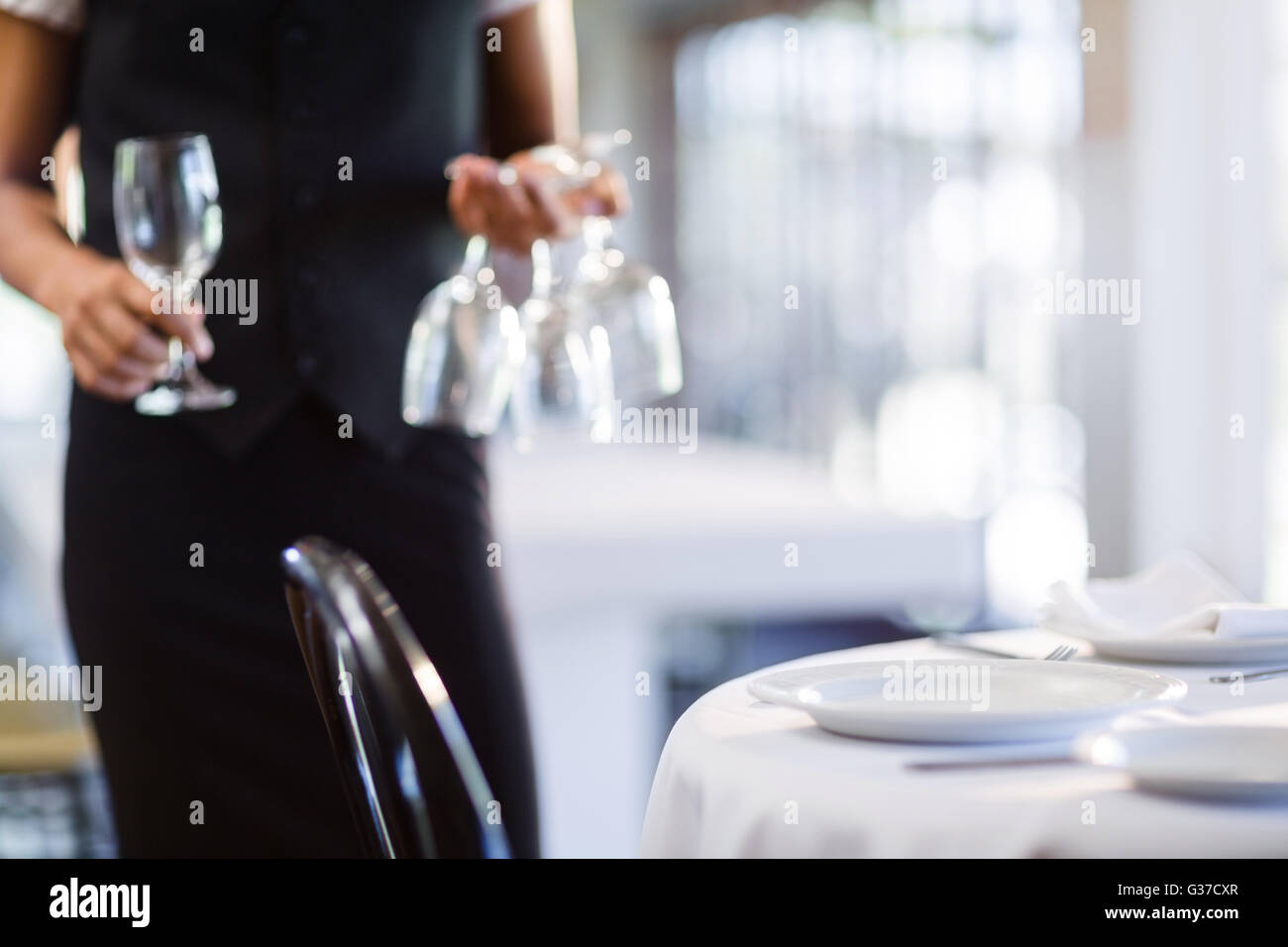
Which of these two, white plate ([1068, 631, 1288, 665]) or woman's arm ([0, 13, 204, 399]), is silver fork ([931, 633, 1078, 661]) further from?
woman's arm ([0, 13, 204, 399])

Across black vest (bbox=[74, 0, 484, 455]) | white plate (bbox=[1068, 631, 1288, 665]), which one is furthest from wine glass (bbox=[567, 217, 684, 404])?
white plate (bbox=[1068, 631, 1288, 665])

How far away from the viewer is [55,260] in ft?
3.54

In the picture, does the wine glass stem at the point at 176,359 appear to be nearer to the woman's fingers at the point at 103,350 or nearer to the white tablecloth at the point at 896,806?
the woman's fingers at the point at 103,350

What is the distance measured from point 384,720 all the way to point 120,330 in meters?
0.54

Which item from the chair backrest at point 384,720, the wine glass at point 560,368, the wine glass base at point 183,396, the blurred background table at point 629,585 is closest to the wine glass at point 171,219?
the wine glass base at point 183,396

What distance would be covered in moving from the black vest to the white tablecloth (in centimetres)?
54

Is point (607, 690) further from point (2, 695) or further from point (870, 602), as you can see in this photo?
point (2, 695)

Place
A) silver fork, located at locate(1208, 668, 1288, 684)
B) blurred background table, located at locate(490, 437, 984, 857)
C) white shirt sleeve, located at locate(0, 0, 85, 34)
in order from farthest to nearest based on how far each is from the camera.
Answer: blurred background table, located at locate(490, 437, 984, 857)
white shirt sleeve, located at locate(0, 0, 85, 34)
silver fork, located at locate(1208, 668, 1288, 684)

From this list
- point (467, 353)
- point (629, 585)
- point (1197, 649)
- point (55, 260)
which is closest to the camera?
point (1197, 649)

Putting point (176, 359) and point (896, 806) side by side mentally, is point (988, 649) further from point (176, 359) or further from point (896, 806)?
point (176, 359)

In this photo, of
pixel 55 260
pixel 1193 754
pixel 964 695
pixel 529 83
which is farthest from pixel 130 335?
pixel 1193 754

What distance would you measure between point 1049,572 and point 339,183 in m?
3.07

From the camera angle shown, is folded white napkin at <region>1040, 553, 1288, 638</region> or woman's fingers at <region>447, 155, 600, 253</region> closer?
folded white napkin at <region>1040, 553, 1288, 638</region>

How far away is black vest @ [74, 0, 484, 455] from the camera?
1.15 meters
